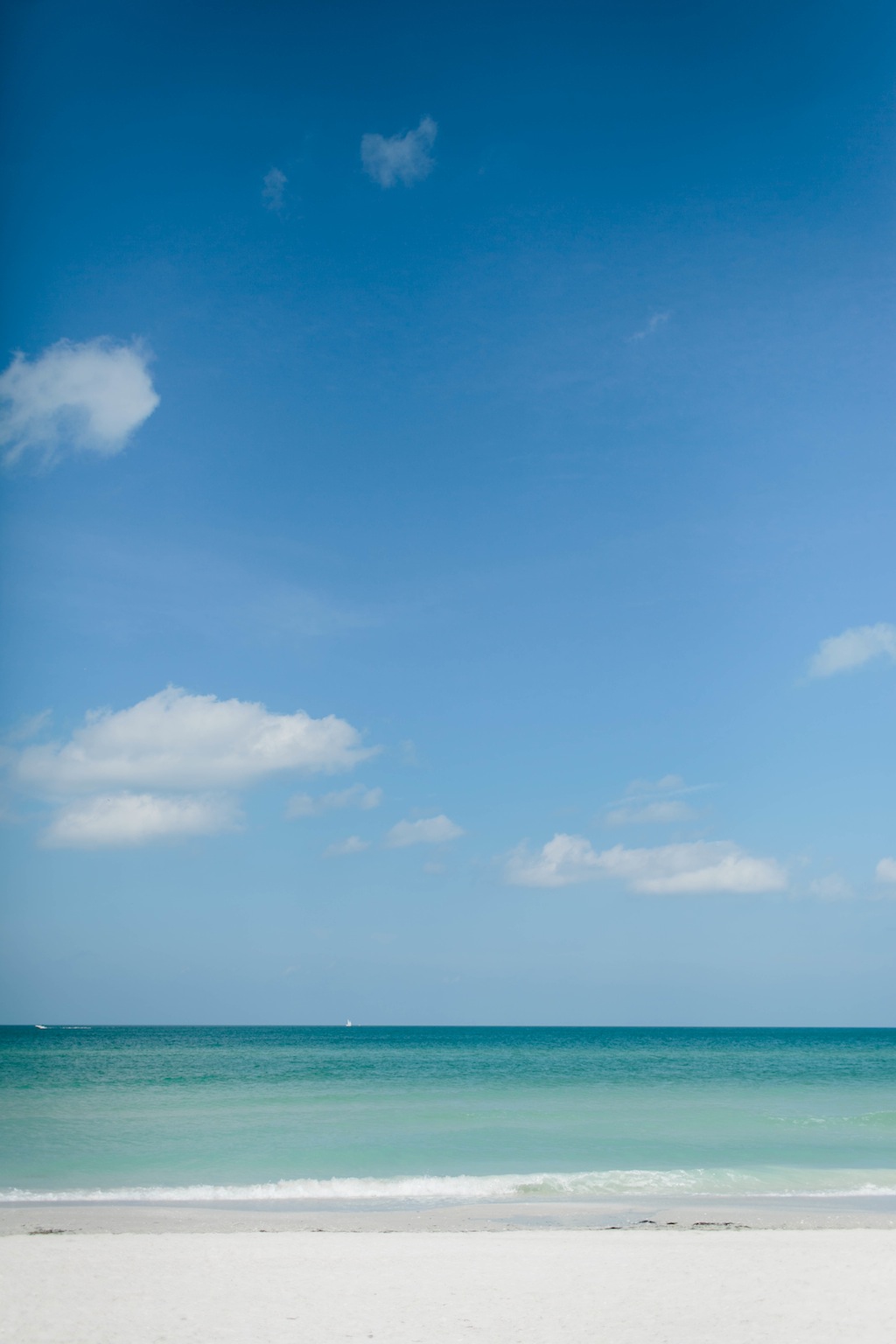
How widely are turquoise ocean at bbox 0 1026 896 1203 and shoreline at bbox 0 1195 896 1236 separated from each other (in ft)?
2.17

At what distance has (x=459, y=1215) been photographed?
13.2m

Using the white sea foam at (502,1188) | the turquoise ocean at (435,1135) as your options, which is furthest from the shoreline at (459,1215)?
the turquoise ocean at (435,1135)

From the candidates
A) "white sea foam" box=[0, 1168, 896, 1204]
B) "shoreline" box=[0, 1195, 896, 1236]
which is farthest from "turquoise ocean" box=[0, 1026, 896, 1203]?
"shoreline" box=[0, 1195, 896, 1236]

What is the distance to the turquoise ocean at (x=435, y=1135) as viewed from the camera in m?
15.7

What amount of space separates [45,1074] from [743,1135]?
3161 centimetres

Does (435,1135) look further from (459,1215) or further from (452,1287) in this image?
(452,1287)

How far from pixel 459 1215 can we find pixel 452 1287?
487 cm

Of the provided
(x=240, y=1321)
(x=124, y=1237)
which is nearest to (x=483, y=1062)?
(x=124, y=1237)

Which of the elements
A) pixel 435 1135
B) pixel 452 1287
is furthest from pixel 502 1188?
pixel 452 1287

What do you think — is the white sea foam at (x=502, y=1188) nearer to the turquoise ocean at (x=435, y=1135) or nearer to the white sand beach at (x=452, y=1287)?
the turquoise ocean at (x=435, y=1135)

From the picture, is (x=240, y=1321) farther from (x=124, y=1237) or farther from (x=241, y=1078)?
(x=241, y=1078)

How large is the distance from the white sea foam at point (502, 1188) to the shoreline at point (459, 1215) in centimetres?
35

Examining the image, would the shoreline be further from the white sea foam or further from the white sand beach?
the white sand beach

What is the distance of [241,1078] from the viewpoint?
3672cm
